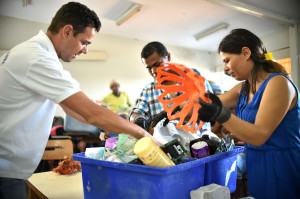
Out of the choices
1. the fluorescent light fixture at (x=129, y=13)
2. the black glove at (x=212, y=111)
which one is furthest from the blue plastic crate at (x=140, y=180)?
the fluorescent light fixture at (x=129, y=13)

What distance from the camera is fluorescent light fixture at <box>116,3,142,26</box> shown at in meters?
4.41

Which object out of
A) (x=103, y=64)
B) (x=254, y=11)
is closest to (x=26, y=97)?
(x=254, y=11)

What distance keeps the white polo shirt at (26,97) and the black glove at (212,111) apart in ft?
1.53

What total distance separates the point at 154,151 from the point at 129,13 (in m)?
4.43

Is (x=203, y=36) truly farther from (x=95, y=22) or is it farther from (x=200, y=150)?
(x=200, y=150)

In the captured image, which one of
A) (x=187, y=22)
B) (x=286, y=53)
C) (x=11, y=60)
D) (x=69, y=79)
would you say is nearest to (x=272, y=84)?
(x=69, y=79)

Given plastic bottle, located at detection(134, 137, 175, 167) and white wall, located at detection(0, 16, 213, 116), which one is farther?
white wall, located at detection(0, 16, 213, 116)

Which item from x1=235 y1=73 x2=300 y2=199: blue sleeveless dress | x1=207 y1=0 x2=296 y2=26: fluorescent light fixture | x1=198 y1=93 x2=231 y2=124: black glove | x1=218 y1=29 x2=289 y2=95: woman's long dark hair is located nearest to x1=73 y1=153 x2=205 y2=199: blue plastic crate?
x1=198 y1=93 x2=231 y2=124: black glove

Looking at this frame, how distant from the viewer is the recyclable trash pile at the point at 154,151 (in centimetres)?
67

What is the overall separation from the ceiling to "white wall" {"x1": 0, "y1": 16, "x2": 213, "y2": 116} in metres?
0.17

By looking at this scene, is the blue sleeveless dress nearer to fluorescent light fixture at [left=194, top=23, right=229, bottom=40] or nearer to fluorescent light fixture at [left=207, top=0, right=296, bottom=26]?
fluorescent light fixture at [left=207, top=0, right=296, bottom=26]

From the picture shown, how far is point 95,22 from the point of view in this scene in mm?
1178

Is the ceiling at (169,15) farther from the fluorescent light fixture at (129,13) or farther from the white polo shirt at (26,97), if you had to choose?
the white polo shirt at (26,97)

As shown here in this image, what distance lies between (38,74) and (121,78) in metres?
5.41
